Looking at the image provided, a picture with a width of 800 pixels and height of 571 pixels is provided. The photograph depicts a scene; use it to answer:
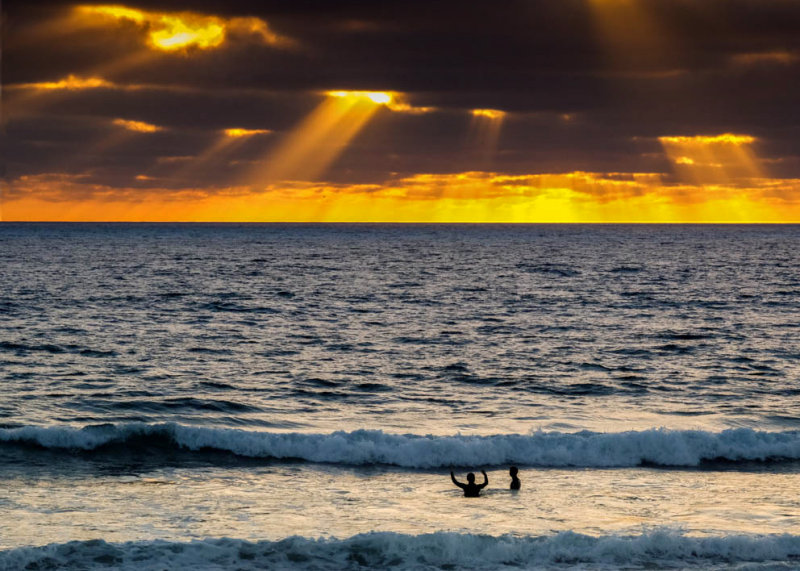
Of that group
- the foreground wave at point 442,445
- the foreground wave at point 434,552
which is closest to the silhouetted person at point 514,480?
the foreground wave at point 442,445

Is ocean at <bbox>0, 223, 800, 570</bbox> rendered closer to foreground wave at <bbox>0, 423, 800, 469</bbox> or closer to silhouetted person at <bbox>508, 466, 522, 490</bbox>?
foreground wave at <bbox>0, 423, 800, 469</bbox>

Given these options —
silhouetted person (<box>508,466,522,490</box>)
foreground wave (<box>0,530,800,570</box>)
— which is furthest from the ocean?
silhouetted person (<box>508,466,522,490</box>)

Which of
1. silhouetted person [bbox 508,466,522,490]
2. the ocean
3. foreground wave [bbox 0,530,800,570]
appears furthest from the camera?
silhouetted person [bbox 508,466,522,490]

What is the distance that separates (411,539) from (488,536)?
177cm

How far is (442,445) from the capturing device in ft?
92.5

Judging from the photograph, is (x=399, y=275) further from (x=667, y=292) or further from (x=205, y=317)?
(x=205, y=317)

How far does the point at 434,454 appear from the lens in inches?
1099

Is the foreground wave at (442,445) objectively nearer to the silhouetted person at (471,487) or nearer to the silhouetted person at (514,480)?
the silhouetted person at (514,480)

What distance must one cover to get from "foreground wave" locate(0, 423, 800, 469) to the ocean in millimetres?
71

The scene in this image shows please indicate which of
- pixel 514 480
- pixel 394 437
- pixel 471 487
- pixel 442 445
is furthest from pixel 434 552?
pixel 394 437

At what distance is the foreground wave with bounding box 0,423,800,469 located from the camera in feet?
91.6

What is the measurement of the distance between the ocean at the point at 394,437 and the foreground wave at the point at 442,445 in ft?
0.23

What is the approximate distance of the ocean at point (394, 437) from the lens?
19.7m

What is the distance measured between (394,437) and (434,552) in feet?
30.9
